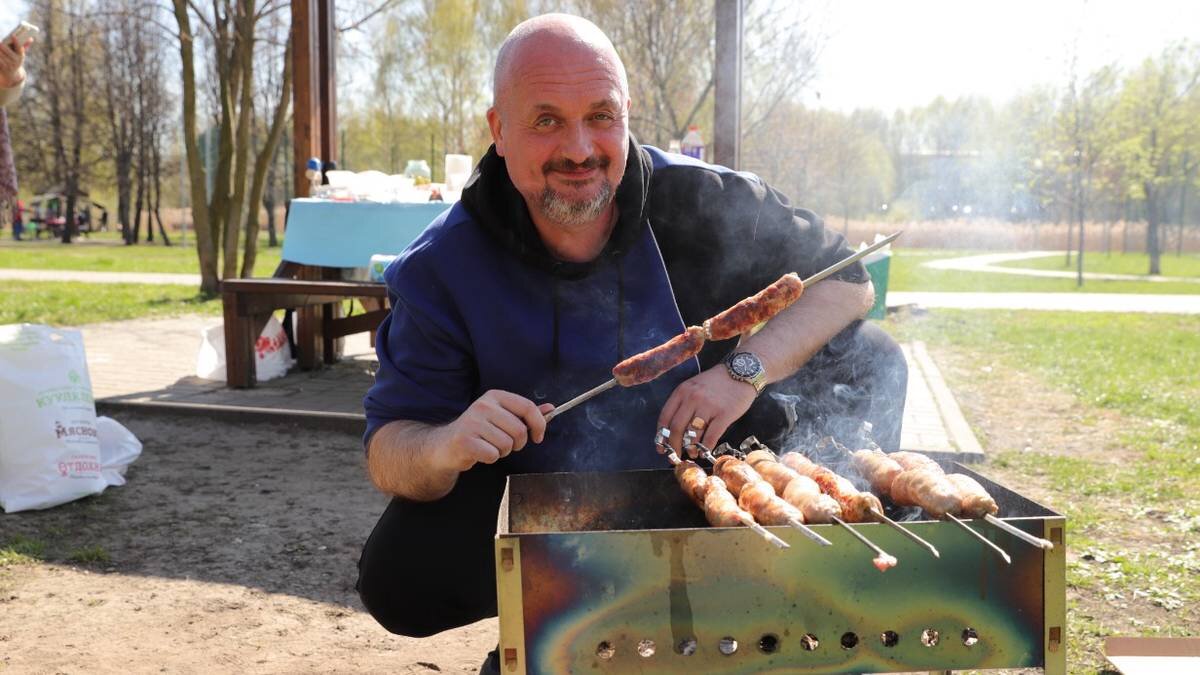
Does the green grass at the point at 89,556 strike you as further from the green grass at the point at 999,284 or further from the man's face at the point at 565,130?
the green grass at the point at 999,284

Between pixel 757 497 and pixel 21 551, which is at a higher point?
pixel 757 497

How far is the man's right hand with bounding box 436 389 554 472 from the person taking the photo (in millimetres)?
1985

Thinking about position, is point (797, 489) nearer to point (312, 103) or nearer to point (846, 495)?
point (846, 495)

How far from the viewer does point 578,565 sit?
5.57ft

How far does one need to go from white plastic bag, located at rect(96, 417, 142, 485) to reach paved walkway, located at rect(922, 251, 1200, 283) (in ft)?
71.2

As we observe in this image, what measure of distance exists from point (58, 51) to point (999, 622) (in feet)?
131

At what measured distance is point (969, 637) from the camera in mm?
1760

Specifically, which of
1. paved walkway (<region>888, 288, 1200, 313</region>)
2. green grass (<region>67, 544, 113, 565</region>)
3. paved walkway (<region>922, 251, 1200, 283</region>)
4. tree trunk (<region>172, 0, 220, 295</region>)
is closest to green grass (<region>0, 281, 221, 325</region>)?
tree trunk (<region>172, 0, 220, 295</region>)

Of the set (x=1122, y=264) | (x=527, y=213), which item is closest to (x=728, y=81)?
(x=527, y=213)

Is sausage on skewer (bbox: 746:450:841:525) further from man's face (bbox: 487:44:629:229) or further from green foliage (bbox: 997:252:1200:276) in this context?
green foliage (bbox: 997:252:1200:276)

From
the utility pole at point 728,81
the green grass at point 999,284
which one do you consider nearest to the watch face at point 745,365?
the utility pole at point 728,81

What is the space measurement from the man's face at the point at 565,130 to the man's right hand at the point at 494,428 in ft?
1.83

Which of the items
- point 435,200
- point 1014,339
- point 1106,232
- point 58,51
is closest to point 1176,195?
point 1106,232

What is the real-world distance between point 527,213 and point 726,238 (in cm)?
58
